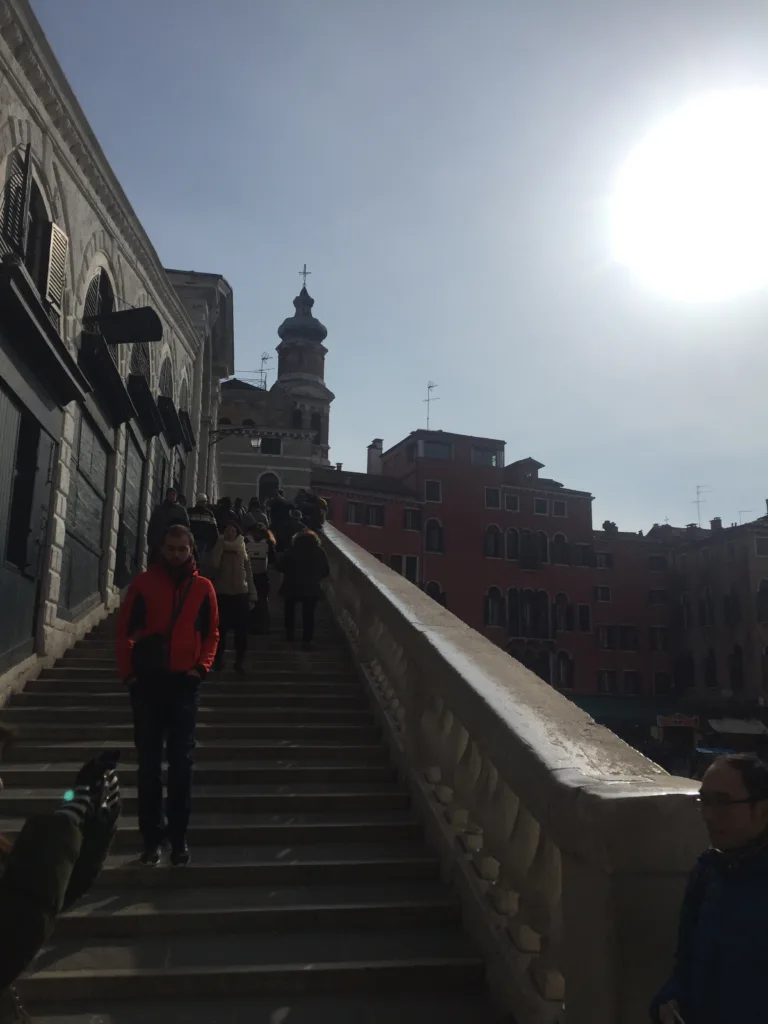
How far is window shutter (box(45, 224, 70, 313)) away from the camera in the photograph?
9.01 metres

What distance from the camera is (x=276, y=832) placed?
4953 mm

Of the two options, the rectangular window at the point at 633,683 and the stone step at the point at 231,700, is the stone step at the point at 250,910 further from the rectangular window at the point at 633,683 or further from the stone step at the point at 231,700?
the rectangular window at the point at 633,683

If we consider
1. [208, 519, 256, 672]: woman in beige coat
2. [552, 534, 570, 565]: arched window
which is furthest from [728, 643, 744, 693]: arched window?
[208, 519, 256, 672]: woman in beige coat

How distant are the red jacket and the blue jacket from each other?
10.4 ft

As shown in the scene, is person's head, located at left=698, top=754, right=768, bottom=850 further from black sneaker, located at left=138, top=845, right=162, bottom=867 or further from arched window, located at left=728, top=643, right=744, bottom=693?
arched window, located at left=728, top=643, right=744, bottom=693

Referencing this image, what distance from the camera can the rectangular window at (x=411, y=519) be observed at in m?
47.2

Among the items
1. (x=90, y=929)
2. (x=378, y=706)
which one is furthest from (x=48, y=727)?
(x=90, y=929)

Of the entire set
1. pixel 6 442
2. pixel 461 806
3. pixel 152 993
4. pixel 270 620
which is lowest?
pixel 152 993

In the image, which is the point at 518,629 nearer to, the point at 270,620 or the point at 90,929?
the point at 270,620

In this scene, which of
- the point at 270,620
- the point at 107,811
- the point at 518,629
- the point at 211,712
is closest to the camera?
the point at 107,811

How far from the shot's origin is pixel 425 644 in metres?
4.97

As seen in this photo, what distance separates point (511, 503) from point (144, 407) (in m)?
38.1

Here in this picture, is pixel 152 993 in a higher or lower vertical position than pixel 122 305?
lower

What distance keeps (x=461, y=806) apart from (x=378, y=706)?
7.80 feet
